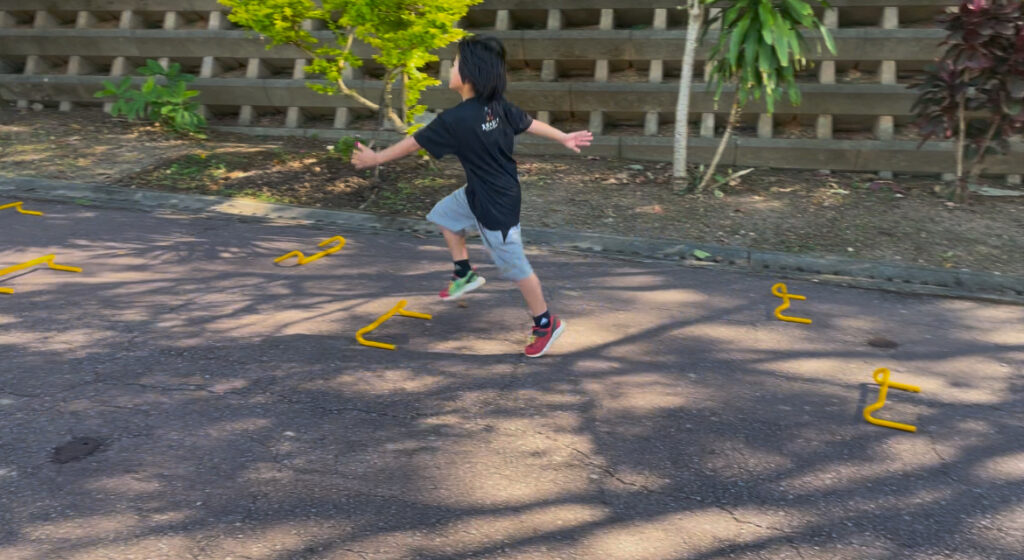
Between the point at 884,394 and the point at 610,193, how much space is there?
4.08m

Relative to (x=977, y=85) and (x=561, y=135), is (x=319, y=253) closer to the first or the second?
(x=561, y=135)

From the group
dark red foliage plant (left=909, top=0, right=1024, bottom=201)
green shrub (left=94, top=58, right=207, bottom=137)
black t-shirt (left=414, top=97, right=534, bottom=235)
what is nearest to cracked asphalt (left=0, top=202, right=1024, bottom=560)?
black t-shirt (left=414, top=97, right=534, bottom=235)

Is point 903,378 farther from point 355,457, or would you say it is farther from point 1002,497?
point 355,457

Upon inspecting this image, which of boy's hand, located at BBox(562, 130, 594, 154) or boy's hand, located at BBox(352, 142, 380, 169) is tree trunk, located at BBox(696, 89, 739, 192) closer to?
boy's hand, located at BBox(562, 130, 594, 154)

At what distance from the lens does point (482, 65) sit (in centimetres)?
442

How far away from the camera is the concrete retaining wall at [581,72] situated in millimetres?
8602

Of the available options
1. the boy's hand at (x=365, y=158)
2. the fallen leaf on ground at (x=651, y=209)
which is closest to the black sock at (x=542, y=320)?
the boy's hand at (x=365, y=158)

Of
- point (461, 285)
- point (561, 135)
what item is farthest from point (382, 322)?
point (561, 135)

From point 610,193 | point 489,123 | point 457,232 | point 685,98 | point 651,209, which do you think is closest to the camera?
point 489,123

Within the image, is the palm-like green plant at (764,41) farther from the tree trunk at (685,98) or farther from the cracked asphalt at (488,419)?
the cracked asphalt at (488,419)

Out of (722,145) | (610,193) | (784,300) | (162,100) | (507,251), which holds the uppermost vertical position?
(162,100)

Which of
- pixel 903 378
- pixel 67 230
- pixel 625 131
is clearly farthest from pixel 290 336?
pixel 625 131

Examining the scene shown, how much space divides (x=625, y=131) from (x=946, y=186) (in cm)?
344

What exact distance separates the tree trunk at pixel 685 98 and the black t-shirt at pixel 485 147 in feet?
12.2
